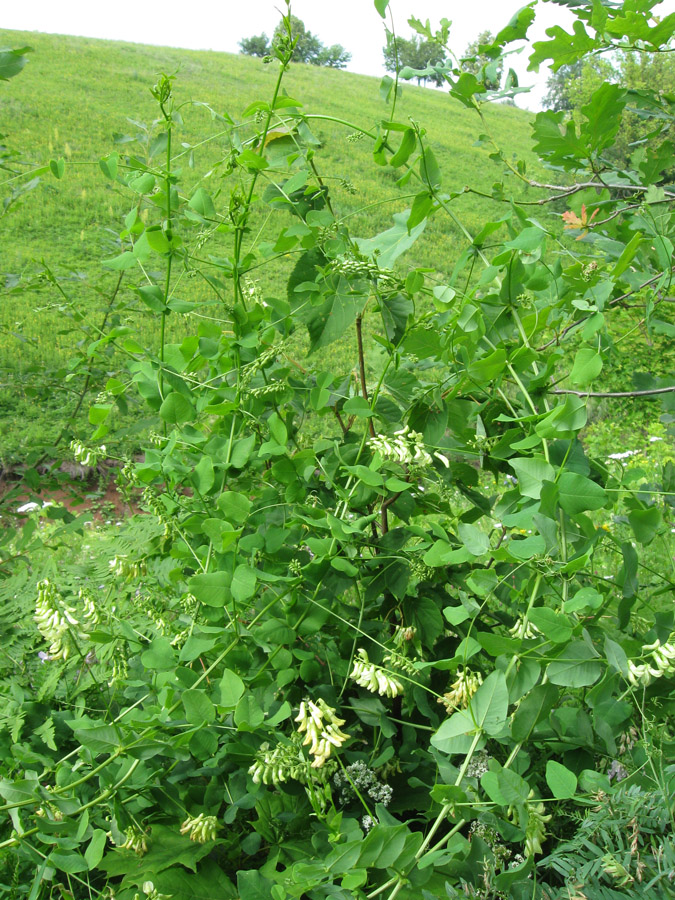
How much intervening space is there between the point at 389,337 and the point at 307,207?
0.90 feet

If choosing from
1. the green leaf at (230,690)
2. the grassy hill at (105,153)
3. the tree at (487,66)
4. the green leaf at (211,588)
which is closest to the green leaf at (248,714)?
the green leaf at (230,690)

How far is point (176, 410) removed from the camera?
110cm

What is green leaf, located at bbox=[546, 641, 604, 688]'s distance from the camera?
31.0 inches

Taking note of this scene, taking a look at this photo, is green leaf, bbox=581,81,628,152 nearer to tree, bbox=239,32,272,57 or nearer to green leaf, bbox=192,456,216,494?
green leaf, bbox=192,456,216,494

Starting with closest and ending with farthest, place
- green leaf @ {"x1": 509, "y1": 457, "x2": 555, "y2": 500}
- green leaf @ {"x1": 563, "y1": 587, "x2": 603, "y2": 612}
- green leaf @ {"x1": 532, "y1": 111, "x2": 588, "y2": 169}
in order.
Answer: green leaf @ {"x1": 563, "y1": 587, "x2": 603, "y2": 612} < green leaf @ {"x1": 509, "y1": 457, "x2": 555, "y2": 500} < green leaf @ {"x1": 532, "y1": 111, "x2": 588, "y2": 169}

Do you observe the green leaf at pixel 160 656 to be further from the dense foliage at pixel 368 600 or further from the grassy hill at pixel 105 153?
the grassy hill at pixel 105 153

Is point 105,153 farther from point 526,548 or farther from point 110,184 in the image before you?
point 526,548

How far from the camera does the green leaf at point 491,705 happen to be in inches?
31.1

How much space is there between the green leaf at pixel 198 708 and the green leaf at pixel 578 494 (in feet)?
1.64

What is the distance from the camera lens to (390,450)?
38.5 inches

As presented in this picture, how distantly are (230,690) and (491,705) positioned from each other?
320 mm

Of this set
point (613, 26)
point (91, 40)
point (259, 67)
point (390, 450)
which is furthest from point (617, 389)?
point (91, 40)

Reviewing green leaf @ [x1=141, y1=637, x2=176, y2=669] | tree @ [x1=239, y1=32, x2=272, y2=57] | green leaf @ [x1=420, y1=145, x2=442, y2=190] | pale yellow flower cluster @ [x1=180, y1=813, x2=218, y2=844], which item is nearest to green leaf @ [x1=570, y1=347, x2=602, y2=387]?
green leaf @ [x1=420, y1=145, x2=442, y2=190]

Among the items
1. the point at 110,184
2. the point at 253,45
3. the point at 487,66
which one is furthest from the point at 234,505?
the point at 253,45
